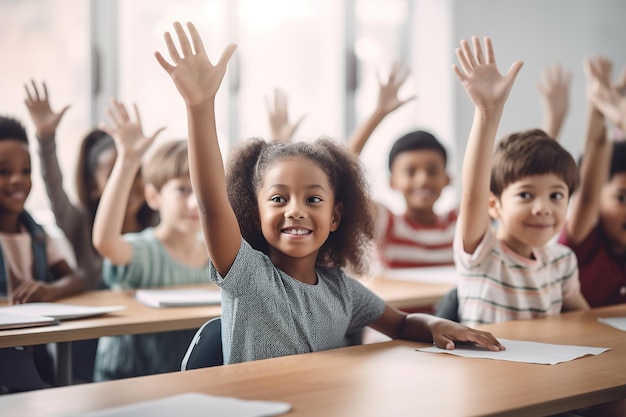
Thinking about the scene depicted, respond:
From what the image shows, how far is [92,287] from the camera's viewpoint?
2.72 metres

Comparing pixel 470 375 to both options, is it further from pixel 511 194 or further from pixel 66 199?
pixel 66 199

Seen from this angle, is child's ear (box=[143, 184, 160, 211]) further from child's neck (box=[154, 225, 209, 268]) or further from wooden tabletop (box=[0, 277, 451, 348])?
wooden tabletop (box=[0, 277, 451, 348])

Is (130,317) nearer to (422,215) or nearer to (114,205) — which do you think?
(114,205)

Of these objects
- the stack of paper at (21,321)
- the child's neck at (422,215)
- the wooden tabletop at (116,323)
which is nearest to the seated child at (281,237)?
the wooden tabletop at (116,323)

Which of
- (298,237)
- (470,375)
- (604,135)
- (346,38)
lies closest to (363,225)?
(298,237)

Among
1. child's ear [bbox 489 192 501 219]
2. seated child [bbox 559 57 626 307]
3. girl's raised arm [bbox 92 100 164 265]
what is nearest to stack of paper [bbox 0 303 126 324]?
girl's raised arm [bbox 92 100 164 265]

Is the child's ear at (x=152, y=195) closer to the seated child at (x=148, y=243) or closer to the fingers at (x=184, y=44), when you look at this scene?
the seated child at (x=148, y=243)

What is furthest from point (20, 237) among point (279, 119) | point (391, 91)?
point (391, 91)

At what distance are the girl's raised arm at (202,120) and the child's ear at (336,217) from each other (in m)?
0.42

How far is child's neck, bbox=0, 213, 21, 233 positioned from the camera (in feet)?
8.41

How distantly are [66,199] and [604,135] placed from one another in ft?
A: 6.23

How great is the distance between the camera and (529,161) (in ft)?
6.75

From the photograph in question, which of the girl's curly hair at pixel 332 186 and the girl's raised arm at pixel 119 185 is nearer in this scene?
the girl's curly hair at pixel 332 186

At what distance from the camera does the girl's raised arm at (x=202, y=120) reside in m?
1.38
